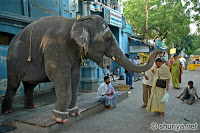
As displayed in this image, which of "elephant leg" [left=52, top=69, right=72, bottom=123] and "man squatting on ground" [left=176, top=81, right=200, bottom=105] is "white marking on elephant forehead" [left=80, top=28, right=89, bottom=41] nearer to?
"elephant leg" [left=52, top=69, right=72, bottom=123]

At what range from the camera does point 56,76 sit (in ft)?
11.6

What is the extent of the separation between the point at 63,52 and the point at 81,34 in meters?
0.52

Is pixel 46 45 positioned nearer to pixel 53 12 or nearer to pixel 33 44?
pixel 33 44

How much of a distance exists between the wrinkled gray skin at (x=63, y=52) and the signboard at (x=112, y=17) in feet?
21.4

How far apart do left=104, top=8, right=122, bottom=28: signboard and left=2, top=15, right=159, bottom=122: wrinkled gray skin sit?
→ 6.53m

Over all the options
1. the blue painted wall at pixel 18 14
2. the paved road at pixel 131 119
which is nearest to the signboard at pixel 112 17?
the blue painted wall at pixel 18 14

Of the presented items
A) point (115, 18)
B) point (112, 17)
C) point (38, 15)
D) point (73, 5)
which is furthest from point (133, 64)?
point (115, 18)

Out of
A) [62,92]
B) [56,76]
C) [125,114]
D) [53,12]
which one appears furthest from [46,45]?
[53,12]

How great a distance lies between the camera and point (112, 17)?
431 inches

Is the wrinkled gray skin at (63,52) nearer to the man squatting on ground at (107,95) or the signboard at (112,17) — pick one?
the man squatting on ground at (107,95)

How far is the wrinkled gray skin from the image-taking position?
3.52 metres

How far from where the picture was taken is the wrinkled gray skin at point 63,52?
3.52m

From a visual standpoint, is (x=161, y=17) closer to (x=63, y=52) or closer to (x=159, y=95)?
(x=159, y=95)

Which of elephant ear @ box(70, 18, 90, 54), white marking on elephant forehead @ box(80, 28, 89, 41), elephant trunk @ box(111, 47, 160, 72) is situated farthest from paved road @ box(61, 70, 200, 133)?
white marking on elephant forehead @ box(80, 28, 89, 41)
